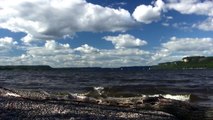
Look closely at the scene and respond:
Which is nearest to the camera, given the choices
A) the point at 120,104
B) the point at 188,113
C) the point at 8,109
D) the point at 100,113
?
the point at 8,109

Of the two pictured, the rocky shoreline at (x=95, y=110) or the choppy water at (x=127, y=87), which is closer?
the rocky shoreline at (x=95, y=110)

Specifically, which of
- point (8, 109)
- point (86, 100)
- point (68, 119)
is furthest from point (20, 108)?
point (86, 100)

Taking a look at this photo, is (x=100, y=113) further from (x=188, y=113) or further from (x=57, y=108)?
(x=188, y=113)

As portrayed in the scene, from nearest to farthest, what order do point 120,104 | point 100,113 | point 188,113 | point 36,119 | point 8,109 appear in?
point 36,119
point 8,109
point 100,113
point 188,113
point 120,104

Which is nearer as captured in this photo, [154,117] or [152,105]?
[154,117]

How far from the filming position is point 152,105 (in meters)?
31.4

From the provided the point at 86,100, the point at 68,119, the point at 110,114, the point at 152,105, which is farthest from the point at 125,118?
the point at 86,100

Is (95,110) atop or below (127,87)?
atop

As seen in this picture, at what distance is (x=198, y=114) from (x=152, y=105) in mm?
3636

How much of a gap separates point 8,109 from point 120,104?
12115 millimetres

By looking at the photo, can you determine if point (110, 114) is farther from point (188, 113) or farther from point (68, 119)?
point (188, 113)

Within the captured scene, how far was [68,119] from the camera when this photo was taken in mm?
20453

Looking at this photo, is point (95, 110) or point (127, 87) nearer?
point (95, 110)

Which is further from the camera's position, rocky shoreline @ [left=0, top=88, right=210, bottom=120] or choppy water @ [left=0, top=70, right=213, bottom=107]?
choppy water @ [left=0, top=70, right=213, bottom=107]
